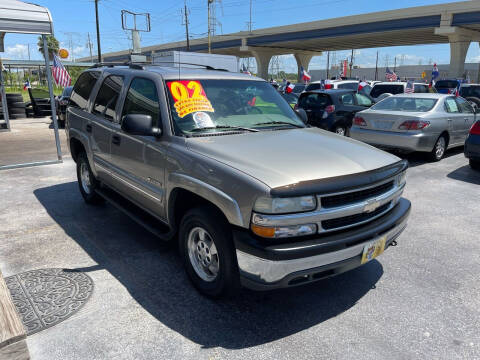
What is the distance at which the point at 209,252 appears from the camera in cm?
319

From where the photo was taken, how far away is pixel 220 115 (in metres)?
3.75

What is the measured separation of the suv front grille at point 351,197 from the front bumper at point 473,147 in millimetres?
5614

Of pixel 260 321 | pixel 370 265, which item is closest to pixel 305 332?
pixel 260 321

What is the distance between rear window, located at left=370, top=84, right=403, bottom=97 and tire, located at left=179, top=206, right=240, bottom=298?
15712 mm

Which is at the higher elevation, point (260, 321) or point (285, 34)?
point (285, 34)

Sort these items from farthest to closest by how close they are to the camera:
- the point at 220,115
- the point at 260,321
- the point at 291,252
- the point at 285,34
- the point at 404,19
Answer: the point at 285,34 < the point at 404,19 < the point at 220,115 < the point at 260,321 < the point at 291,252

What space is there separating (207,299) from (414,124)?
6605 mm

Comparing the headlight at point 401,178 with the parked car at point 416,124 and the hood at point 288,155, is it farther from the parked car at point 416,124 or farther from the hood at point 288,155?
the parked car at point 416,124

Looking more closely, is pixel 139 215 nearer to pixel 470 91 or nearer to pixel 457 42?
pixel 470 91

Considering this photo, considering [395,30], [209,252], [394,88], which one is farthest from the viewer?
[395,30]

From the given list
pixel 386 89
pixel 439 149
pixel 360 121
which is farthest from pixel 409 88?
pixel 360 121

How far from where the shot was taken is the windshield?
11.8ft

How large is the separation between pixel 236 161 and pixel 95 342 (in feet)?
5.41

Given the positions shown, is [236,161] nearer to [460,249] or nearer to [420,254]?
[420,254]
